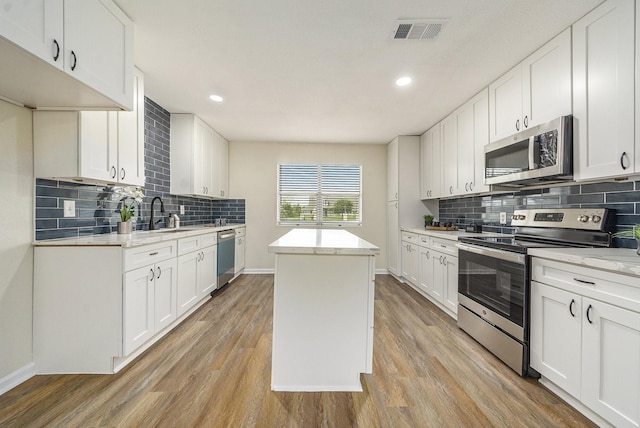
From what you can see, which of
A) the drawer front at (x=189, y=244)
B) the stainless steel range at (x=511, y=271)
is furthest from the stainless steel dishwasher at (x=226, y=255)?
the stainless steel range at (x=511, y=271)

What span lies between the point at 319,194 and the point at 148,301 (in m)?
3.47

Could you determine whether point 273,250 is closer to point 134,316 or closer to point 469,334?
point 134,316

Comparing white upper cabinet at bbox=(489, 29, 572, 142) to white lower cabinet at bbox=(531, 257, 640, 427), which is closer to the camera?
white lower cabinet at bbox=(531, 257, 640, 427)

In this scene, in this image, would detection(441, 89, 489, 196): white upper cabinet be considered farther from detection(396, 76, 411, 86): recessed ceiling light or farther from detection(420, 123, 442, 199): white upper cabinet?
detection(396, 76, 411, 86): recessed ceiling light

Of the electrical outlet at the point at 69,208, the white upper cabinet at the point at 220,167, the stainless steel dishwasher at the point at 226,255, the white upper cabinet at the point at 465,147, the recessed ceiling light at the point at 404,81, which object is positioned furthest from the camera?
the white upper cabinet at the point at 220,167

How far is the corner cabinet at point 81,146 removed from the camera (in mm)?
1892

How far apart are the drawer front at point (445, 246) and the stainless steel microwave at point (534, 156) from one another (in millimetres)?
746

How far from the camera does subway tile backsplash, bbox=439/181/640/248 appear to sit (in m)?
1.81

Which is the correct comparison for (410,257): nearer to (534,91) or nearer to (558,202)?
(558,202)

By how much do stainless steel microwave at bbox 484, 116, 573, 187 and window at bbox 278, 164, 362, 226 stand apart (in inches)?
107

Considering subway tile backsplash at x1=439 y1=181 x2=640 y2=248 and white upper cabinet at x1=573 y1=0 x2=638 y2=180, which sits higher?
white upper cabinet at x1=573 y1=0 x2=638 y2=180

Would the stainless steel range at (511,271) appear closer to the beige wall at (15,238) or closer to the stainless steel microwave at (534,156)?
the stainless steel microwave at (534,156)

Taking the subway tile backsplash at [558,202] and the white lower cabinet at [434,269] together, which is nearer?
the subway tile backsplash at [558,202]

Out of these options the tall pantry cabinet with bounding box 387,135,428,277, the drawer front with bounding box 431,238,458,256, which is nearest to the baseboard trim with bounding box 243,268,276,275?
the tall pantry cabinet with bounding box 387,135,428,277
